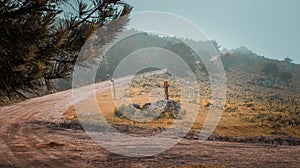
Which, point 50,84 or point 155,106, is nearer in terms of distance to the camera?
point 50,84

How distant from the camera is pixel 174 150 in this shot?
36.1 feet

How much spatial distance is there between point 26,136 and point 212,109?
736 inches

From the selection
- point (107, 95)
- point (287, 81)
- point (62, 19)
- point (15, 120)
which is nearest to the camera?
point (62, 19)

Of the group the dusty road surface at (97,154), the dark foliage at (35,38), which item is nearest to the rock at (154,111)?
the dusty road surface at (97,154)

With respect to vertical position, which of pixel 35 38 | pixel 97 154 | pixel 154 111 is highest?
pixel 35 38

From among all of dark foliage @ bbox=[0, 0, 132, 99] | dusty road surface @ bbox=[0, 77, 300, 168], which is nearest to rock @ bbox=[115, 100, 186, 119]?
dusty road surface @ bbox=[0, 77, 300, 168]

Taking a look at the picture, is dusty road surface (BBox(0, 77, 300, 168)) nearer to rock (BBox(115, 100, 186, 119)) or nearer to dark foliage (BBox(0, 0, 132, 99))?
dark foliage (BBox(0, 0, 132, 99))

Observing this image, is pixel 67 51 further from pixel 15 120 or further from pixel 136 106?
pixel 136 106

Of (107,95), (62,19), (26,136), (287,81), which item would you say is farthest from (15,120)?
(287,81)

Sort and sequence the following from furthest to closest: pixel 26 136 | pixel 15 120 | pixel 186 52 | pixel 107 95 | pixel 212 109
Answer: pixel 186 52 → pixel 107 95 → pixel 212 109 → pixel 15 120 → pixel 26 136

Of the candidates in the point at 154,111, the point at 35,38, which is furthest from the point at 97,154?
the point at 154,111

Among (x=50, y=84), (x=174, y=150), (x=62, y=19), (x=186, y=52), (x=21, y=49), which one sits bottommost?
(x=174, y=150)

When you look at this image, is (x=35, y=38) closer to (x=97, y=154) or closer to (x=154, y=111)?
(x=97, y=154)

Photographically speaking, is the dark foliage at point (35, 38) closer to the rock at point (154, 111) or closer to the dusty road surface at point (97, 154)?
the dusty road surface at point (97, 154)
